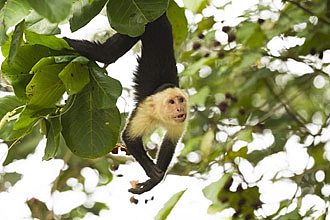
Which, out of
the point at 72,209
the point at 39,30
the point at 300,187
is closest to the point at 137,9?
the point at 39,30

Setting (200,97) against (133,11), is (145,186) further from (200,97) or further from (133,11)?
(200,97)

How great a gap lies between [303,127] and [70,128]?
99cm

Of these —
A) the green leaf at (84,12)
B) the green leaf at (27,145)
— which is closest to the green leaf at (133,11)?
the green leaf at (84,12)

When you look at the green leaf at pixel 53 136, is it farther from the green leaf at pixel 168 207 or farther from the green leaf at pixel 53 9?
the green leaf at pixel 168 207

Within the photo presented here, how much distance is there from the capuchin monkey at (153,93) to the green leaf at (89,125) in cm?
15

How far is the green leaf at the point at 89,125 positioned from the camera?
993 mm

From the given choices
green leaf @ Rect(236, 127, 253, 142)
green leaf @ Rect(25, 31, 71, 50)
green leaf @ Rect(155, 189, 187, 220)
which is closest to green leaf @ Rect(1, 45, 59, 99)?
green leaf @ Rect(25, 31, 71, 50)

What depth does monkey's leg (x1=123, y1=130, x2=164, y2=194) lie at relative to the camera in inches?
49.0

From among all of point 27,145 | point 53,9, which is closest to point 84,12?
point 53,9

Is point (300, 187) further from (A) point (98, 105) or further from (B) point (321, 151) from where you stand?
(A) point (98, 105)

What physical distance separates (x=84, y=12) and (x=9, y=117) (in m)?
0.23

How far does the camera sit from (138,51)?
126 cm

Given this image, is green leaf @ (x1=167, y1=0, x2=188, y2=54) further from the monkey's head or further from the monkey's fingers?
the monkey's fingers

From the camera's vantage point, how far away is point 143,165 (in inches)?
49.6
